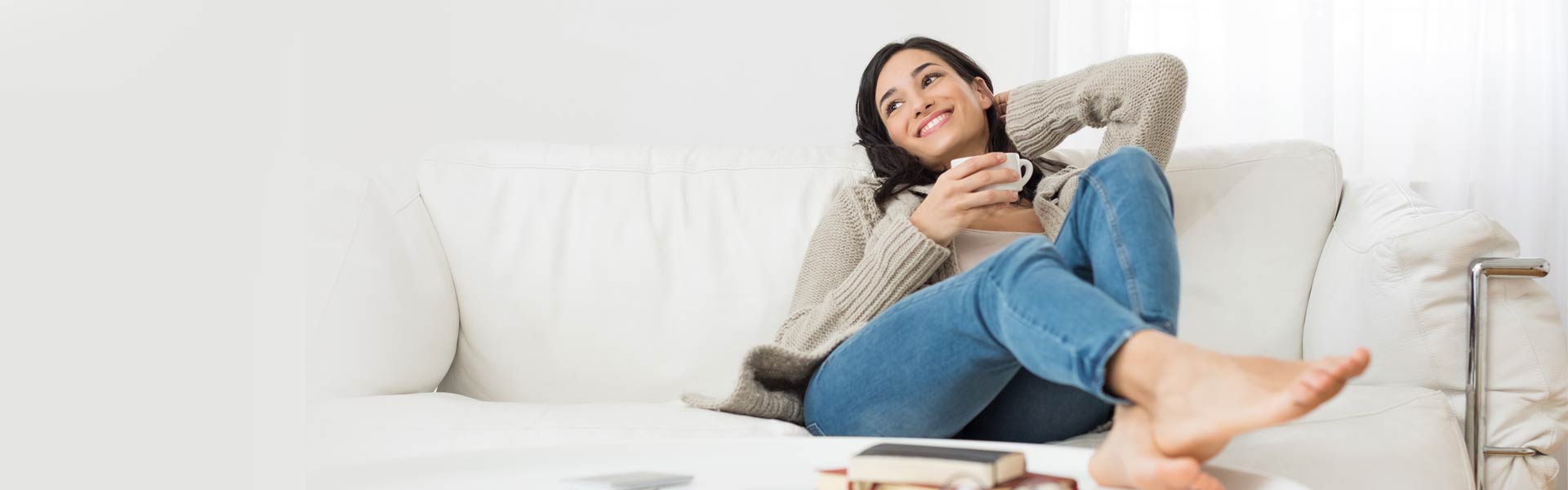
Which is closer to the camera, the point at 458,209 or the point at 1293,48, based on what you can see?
the point at 458,209

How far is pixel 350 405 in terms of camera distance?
144 centimetres

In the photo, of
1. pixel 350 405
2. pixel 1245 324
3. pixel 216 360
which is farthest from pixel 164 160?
pixel 1245 324

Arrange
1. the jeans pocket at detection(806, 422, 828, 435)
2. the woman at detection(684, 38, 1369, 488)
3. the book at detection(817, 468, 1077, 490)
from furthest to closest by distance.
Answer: the jeans pocket at detection(806, 422, 828, 435)
the woman at detection(684, 38, 1369, 488)
the book at detection(817, 468, 1077, 490)

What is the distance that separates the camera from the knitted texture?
138cm

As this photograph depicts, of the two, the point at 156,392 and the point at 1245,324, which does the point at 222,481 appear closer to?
the point at 156,392

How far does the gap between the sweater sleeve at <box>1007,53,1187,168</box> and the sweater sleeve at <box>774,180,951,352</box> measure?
0.96ft

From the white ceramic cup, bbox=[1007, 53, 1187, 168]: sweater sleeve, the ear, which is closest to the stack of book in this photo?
the white ceramic cup

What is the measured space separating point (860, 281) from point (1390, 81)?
5.36ft

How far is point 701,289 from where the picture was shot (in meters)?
1.73

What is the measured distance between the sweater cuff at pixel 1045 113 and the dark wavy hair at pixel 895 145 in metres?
0.05

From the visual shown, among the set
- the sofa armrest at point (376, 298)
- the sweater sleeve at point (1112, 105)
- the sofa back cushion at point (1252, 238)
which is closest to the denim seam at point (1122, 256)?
the sweater sleeve at point (1112, 105)

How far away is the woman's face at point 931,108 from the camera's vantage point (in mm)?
1737

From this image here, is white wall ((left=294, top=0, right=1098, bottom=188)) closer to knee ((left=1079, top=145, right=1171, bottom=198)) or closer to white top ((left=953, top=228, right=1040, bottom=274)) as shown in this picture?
white top ((left=953, top=228, right=1040, bottom=274))

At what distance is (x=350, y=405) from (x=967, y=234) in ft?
2.95
